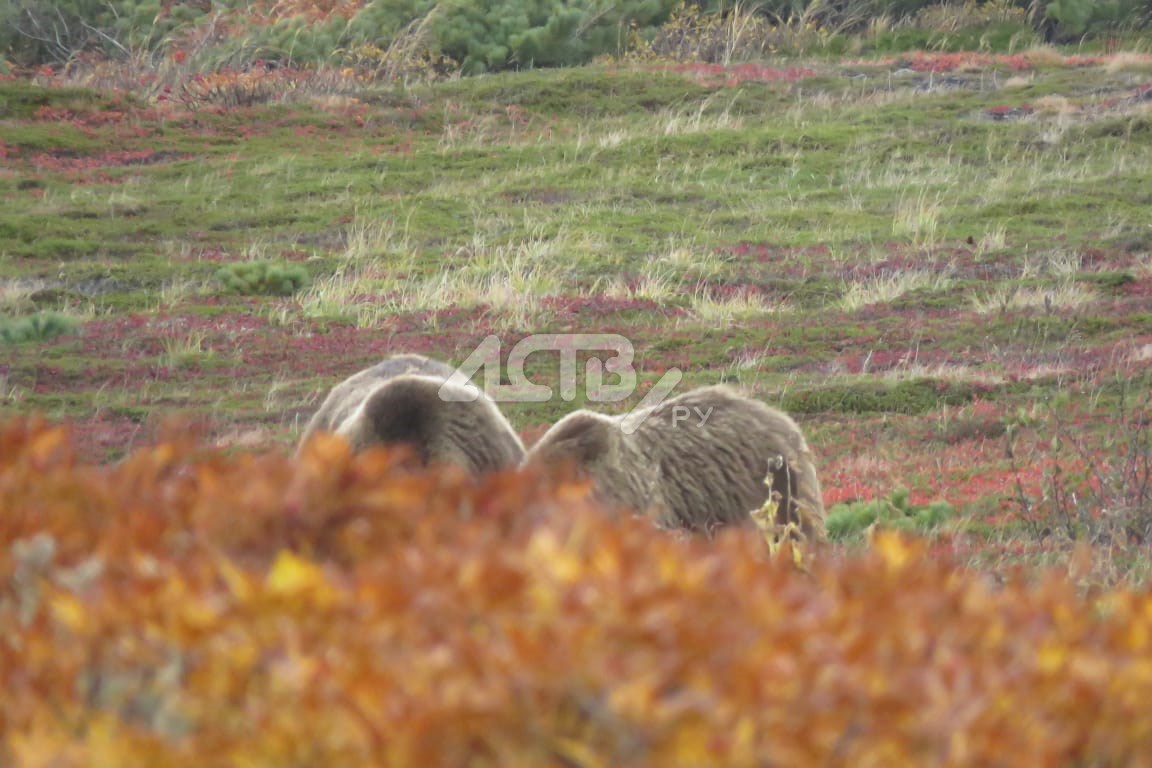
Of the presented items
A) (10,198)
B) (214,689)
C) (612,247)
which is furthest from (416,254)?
(214,689)

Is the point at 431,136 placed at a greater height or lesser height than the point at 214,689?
lesser

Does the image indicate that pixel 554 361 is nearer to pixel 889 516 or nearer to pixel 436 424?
pixel 889 516

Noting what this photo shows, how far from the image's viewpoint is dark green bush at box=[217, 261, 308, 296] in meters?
18.0

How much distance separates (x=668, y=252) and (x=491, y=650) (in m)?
17.6

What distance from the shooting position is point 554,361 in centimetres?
1515

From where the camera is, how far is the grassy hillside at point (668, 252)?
40.3ft

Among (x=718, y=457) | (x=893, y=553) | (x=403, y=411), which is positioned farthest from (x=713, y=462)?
(x=893, y=553)

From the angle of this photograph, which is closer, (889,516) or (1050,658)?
(1050,658)

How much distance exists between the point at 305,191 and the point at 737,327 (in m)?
9.90

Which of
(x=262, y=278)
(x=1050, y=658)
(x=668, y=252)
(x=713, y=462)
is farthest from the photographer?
(x=668, y=252)

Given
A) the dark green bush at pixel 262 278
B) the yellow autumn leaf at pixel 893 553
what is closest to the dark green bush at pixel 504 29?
the dark green bush at pixel 262 278

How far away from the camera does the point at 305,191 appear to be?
77.7 feet

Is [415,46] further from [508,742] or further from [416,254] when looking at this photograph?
[508,742]

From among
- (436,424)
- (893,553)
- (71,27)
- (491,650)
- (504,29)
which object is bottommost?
(71,27)
